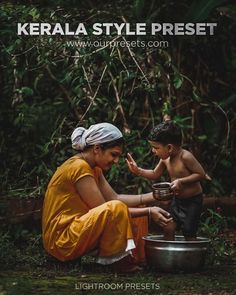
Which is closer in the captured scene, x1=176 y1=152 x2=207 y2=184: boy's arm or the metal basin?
the metal basin

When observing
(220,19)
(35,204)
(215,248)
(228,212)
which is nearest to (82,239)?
(215,248)

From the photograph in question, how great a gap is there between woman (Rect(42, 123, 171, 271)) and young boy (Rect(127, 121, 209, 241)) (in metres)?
0.32

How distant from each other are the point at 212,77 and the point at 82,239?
2.59 metres

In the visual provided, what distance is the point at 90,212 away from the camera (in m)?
3.75

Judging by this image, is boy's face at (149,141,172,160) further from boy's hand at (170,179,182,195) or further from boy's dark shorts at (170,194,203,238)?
boy's dark shorts at (170,194,203,238)

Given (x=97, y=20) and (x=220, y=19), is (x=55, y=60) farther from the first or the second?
(x=220, y=19)

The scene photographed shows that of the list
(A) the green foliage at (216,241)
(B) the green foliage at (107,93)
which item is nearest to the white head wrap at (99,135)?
(A) the green foliage at (216,241)

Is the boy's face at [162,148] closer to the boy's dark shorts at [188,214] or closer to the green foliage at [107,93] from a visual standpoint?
the boy's dark shorts at [188,214]

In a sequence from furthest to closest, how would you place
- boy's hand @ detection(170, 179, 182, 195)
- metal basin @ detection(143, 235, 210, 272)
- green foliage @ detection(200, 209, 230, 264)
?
1. green foliage @ detection(200, 209, 230, 264)
2. boy's hand @ detection(170, 179, 182, 195)
3. metal basin @ detection(143, 235, 210, 272)

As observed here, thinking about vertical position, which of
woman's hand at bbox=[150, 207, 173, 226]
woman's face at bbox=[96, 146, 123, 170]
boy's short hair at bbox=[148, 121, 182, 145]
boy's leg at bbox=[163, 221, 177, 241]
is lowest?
boy's leg at bbox=[163, 221, 177, 241]

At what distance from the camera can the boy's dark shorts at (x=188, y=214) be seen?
4.20 metres

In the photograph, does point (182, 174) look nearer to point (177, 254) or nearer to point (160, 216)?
point (160, 216)

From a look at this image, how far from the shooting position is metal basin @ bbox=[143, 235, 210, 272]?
3660 mm

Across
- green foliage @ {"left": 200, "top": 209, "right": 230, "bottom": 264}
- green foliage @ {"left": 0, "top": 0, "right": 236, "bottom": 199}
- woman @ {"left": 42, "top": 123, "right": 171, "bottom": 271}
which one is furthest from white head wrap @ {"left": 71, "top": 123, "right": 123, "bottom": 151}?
green foliage @ {"left": 0, "top": 0, "right": 236, "bottom": 199}
